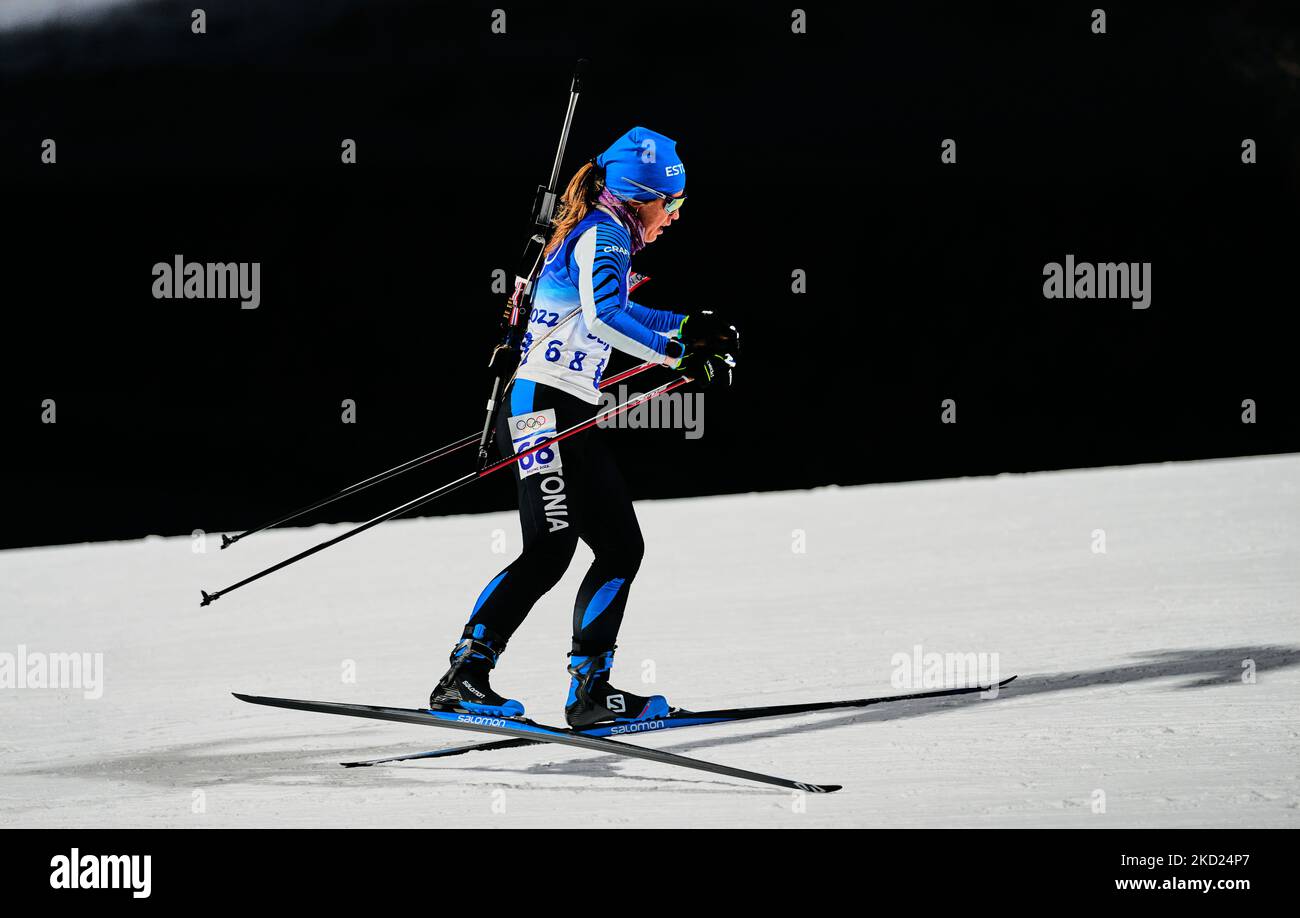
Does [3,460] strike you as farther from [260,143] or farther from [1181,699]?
[1181,699]

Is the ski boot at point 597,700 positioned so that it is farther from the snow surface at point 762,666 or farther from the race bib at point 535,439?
the race bib at point 535,439

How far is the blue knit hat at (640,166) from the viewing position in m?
3.82

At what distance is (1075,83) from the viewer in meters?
10.3

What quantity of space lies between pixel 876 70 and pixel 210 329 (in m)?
4.73

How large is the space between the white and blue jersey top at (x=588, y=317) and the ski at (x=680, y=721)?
33.7 inches

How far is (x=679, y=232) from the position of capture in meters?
9.90

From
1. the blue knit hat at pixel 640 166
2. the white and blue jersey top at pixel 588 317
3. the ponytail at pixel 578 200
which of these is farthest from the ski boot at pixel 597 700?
the blue knit hat at pixel 640 166

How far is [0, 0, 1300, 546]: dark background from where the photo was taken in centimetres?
945

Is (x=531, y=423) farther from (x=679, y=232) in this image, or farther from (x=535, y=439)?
(x=679, y=232)

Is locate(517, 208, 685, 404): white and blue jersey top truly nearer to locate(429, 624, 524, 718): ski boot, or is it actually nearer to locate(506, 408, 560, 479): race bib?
locate(506, 408, 560, 479): race bib

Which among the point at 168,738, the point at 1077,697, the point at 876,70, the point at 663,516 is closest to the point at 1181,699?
the point at 1077,697

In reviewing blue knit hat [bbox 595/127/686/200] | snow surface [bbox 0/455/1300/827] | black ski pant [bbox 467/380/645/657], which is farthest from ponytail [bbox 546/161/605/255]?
snow surface [bbox 0/455/1300/827]

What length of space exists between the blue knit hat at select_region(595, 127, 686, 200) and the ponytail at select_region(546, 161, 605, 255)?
3 cm

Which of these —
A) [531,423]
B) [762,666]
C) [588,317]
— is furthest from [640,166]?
[762,666]
